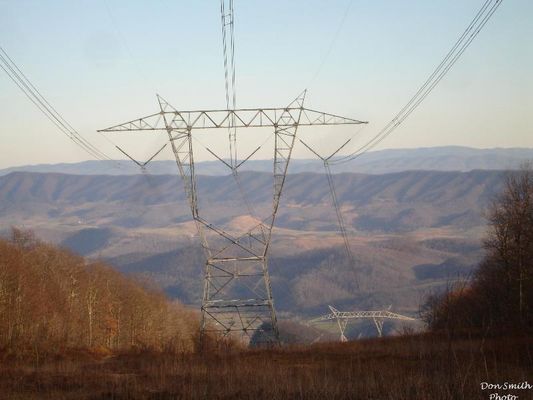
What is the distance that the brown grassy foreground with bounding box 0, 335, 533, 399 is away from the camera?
15.0m

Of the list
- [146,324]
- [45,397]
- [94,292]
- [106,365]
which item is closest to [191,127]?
[106,365]

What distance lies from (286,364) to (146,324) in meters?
56.3

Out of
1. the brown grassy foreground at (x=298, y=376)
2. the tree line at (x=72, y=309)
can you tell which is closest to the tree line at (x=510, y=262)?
the brown grassy foreground at (x=298, y=376)

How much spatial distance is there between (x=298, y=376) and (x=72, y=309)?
47.6 meters

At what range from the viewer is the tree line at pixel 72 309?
4147cm

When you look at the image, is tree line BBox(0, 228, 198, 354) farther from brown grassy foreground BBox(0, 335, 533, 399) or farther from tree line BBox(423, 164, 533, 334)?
tree line BBox(423, 164, 533, 334)

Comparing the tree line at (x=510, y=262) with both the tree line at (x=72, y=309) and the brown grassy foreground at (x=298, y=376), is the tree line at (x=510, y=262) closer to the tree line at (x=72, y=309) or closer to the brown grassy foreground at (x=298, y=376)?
the brown grassy foreground at (x=298, y=376)

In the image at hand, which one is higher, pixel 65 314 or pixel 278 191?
pixel 278 191

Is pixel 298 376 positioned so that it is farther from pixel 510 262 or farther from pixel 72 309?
pixel 72 309

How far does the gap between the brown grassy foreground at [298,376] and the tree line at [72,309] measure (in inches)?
345

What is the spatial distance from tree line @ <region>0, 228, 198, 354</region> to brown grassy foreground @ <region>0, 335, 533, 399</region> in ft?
28.7

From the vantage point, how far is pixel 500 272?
47.1 metres

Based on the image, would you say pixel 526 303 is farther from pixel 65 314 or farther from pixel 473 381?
pixel 65 314

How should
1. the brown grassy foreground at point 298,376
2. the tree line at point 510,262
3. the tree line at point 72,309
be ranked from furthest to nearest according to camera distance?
1. the tree line at point 510,262
2. the tree line at point 72,309
3. the brown grassy foreground at point 298,376
